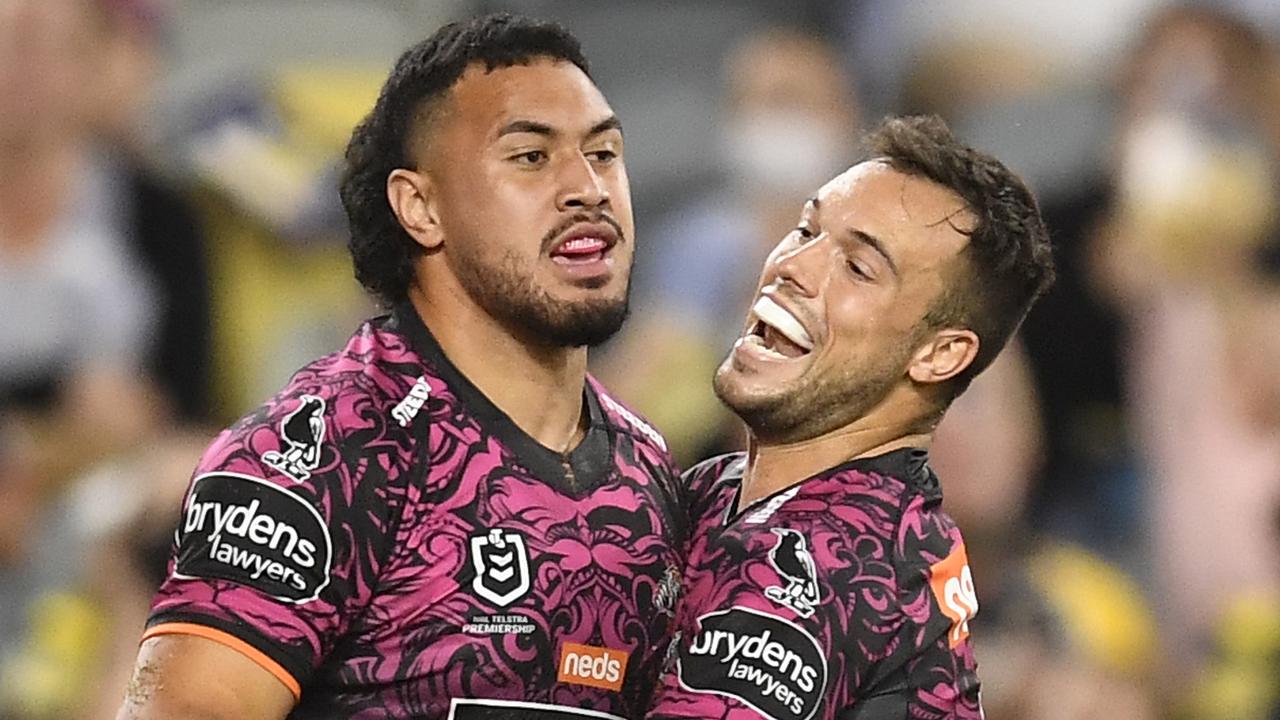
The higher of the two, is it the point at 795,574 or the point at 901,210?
the point at 901,210

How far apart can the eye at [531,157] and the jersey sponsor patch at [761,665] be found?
2.68 feet

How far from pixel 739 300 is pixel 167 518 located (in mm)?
2698

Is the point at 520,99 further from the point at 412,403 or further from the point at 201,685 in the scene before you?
the point at 201,685

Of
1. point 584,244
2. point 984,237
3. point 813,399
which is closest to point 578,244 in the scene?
point 584,244

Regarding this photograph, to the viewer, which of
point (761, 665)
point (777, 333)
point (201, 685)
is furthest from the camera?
point (777, 333)

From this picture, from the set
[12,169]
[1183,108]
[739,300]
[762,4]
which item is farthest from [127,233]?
[1183,108]

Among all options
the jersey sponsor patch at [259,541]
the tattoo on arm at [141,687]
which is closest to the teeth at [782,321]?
the jersey sponsor patch at [259,541]

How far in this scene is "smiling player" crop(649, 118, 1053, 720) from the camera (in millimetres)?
3500

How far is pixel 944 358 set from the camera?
3779 millimetres

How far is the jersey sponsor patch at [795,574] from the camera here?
3393 millimetres

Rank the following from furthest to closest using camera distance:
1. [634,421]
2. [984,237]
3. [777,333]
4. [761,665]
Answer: [634,421] → [777,333] → [984,237] → [761,665]

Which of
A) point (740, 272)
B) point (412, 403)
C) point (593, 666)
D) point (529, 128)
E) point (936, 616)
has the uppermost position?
point (740, 272)

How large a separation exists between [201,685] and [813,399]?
1115 mm

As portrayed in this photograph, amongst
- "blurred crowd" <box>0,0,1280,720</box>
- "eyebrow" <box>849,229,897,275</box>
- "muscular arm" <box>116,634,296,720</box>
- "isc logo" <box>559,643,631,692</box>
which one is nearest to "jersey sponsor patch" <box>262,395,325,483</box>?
"muscular arm" <box>116,634,296,720</box>
